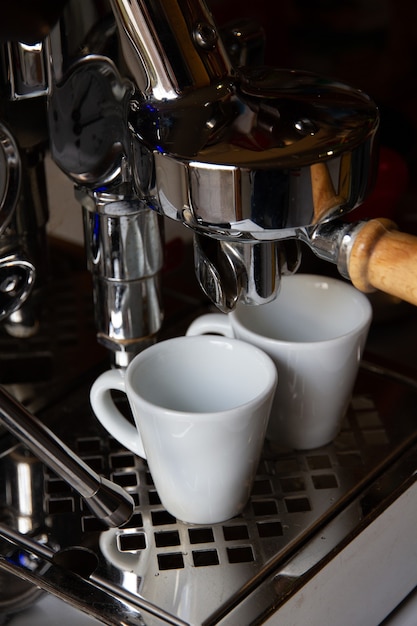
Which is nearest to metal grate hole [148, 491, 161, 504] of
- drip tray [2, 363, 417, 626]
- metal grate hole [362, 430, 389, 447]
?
drip tray [2, 363, 417, 626]

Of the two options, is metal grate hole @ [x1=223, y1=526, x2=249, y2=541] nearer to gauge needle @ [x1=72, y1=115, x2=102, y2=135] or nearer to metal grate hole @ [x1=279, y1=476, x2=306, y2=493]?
metal grate hole @ [x1=279, y1=476, x2=306, y2=493]

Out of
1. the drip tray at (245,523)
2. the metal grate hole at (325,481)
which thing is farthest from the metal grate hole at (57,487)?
the metal grate hole at (325,481)

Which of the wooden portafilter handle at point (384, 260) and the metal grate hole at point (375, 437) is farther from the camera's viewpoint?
the metal grate hole at point (375, 437)

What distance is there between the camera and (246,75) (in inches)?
13.9

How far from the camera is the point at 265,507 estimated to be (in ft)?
1.36

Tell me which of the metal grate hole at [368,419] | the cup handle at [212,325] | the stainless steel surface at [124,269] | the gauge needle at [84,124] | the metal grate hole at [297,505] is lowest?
the metal grate hole at [368,419]

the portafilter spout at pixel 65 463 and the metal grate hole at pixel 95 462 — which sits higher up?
the portafilter spout at pixel 65 463

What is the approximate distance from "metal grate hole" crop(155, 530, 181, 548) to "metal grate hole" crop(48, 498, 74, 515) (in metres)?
0.04

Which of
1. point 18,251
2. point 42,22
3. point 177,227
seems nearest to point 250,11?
point 177,227

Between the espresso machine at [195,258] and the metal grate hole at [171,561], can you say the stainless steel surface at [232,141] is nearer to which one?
the espresso machine at [195,258]

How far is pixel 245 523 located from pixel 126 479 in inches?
2.4

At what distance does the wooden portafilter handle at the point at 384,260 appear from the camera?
0.33 metres

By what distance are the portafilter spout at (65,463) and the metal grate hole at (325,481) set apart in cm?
9

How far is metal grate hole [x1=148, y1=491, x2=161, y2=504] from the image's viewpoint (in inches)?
16.4
